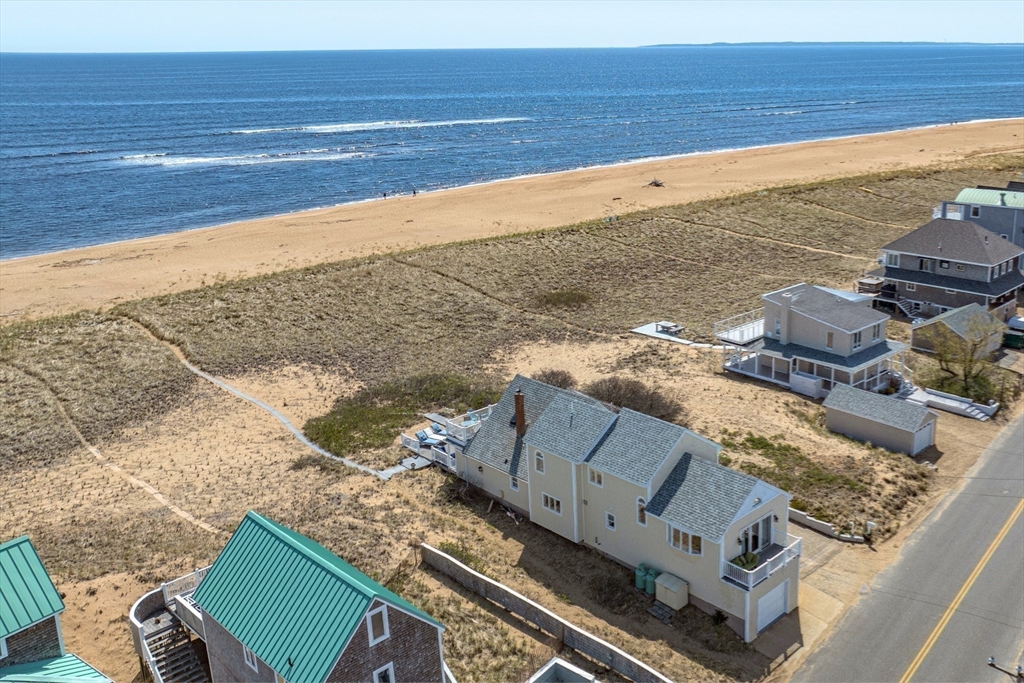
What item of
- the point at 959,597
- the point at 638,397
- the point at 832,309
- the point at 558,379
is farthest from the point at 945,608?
the point at 558,379

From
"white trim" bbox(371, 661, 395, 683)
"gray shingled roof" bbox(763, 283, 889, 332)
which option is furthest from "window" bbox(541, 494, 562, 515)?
"gray shingled roof" bbox(763, 283, 889, 332)

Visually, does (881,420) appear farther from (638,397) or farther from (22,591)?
(22,591)

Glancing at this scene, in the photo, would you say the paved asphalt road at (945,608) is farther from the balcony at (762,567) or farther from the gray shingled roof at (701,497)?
the gray shingled roof at (701,497)

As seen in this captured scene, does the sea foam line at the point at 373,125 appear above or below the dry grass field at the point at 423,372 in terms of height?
above

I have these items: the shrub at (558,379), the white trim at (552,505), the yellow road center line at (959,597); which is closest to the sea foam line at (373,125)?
the shrub at (558,379)

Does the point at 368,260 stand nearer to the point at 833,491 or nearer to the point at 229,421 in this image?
the point at 229,421

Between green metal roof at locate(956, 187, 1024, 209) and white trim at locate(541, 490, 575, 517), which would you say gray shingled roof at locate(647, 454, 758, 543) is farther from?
green metal roof at locate(956, 187, 1024, 209)
